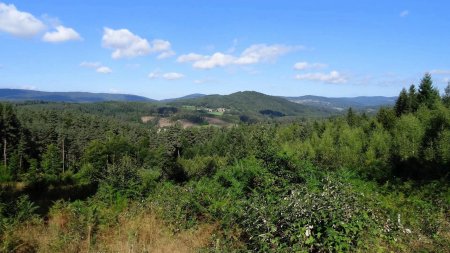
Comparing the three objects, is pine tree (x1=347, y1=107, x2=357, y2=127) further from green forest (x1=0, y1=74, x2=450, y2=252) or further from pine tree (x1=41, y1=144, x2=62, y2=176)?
green forest (x1=0, y1=74, x2=450, y2=252)

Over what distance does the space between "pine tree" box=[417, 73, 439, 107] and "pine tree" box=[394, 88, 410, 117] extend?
4.18 metres

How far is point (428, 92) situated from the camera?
6309 cm

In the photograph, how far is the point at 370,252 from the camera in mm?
6234

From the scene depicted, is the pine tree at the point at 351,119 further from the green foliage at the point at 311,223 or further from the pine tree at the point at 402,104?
the green foliage at the point at 311,223

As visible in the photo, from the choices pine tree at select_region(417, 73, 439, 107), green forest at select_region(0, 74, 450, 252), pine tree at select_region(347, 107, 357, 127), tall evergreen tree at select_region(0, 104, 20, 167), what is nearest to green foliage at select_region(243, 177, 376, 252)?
green forest at select_region(0, 74, 450, 252)

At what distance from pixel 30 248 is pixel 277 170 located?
6.83m

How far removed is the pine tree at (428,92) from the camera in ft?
202

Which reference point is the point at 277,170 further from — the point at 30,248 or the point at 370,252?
the point at 30,248

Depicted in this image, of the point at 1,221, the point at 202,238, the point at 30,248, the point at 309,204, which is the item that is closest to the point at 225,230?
the point at 202,238

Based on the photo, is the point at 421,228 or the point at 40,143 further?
the point at 40,143

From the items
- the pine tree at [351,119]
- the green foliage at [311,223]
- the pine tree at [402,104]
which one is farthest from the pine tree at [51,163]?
the green foliage at [311,223]

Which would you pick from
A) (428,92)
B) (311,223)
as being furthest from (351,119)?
(311,223)

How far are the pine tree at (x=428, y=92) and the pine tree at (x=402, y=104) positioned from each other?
13.7 feet

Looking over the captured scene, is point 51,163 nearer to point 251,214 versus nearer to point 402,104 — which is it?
point 402,104
